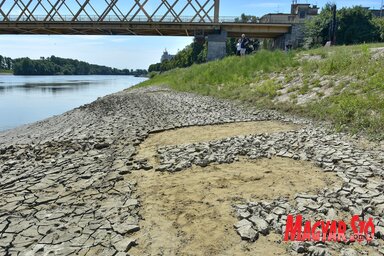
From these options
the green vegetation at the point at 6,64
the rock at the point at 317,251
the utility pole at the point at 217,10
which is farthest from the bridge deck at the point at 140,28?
the green vegetation at the point at 6,64

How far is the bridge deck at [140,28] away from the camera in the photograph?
56359 millimetres

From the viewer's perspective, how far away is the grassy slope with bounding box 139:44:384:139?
10.3 m

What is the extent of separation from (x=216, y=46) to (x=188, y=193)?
50180mm

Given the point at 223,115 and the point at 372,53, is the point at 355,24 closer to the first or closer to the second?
the point at 372,53

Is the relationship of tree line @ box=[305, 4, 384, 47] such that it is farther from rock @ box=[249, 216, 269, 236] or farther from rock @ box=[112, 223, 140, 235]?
rock @ box=[112, 223, 140, 235]

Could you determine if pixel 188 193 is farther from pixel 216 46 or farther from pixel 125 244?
pixel 216 46

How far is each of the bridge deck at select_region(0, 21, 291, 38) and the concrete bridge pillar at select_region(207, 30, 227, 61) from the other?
135 centimetres

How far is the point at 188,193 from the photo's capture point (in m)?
6.38

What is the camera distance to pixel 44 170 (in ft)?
28.0

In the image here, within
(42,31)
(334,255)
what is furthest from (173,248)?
(42,31)

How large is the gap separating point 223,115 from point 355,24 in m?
38.7

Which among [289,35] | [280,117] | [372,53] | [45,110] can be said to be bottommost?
[45,110]

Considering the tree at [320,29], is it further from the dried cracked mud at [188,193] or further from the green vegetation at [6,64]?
the green vegetation at [6,64]

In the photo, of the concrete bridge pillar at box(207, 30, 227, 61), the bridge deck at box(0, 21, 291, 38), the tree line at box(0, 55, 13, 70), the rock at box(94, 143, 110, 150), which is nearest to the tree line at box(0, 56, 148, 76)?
the tree line at box(0, 55, 13, 70)
